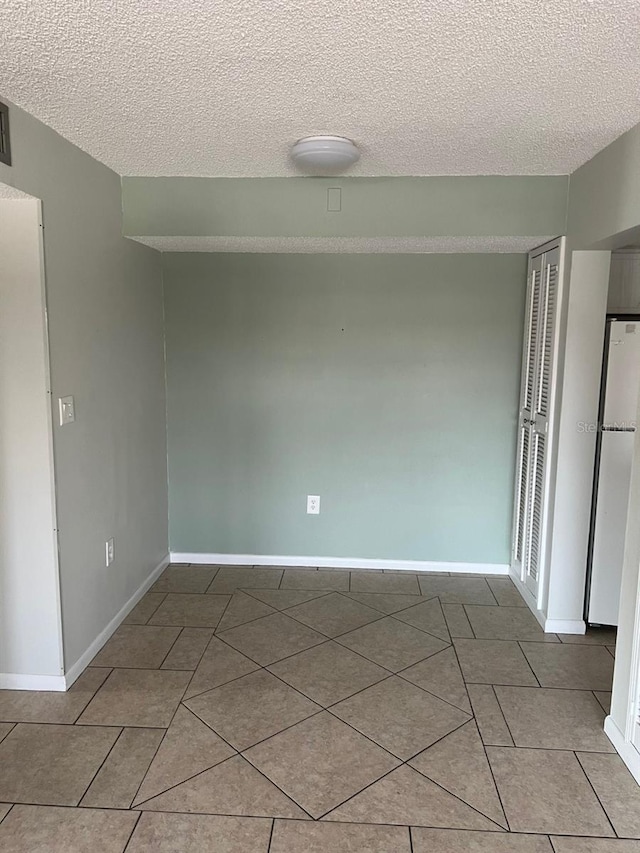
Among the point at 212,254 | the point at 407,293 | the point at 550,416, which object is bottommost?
the point at 550,416

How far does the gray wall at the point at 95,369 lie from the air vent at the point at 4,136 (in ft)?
0.12

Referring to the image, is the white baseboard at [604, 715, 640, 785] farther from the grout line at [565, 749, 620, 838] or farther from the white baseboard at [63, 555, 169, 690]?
the white baseboard at [63, 555, 169, 690]

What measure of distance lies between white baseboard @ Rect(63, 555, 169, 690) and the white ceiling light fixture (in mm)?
2340

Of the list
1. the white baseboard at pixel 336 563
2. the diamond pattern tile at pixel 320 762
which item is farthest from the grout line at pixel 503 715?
the white baseboard at pixel 336 563

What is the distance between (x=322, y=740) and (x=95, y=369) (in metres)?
1.82

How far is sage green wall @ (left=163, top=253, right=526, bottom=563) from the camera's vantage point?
3.52m

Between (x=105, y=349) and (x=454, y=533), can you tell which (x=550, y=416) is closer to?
(x=454, y=533)

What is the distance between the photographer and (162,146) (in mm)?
2439

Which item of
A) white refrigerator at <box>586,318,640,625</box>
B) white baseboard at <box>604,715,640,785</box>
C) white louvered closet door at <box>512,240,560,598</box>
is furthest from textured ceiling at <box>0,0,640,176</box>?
white baseboard at <box>604,715,640,785</box>

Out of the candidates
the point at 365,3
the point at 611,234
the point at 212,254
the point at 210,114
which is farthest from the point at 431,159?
the point at 212,254

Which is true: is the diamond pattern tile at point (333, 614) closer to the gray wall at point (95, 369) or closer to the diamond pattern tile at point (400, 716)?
the diamond pattern tile at point (400, 716)

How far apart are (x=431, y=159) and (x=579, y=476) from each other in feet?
5.43

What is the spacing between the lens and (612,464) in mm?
2826

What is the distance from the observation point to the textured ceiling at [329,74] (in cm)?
142
